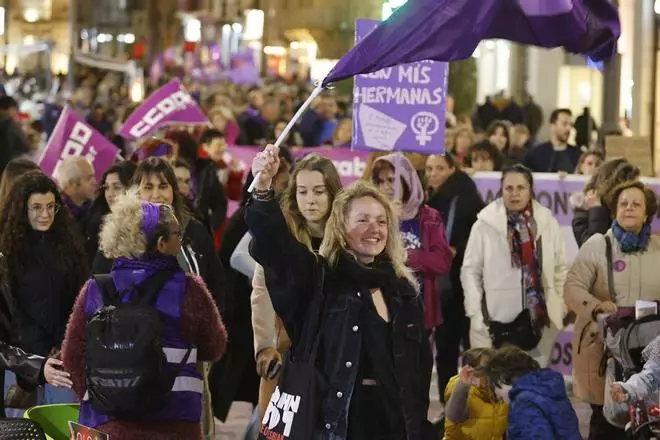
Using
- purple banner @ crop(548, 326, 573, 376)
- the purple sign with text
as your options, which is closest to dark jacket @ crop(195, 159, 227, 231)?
the purple sign with text

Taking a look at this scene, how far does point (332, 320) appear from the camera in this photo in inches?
280

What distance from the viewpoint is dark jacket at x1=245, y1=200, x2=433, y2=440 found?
700 centimetres

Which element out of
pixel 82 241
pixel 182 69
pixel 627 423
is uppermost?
pixel 182 69

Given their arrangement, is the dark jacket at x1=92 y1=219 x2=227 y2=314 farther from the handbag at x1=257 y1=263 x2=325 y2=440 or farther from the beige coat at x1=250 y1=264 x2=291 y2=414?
the handbag at x1=257 y1=263 x2=325 y2=440

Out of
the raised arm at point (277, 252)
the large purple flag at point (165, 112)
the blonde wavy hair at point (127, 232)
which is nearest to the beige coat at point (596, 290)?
the blonde wavy hair at point (127, 232)

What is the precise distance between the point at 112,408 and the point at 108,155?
24.7 feet

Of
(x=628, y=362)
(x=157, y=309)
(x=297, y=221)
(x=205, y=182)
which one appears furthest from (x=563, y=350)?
(x=157, y=309)

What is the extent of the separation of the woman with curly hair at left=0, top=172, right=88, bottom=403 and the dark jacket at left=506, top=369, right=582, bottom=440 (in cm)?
246

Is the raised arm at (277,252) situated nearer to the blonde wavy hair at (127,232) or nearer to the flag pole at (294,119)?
the flag pole at (294,119)

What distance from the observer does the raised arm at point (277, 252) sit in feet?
22.7

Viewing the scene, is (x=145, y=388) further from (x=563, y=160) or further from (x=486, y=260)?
(x=563, y=160)

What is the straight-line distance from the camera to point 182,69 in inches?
2717

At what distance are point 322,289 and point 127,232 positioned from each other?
0.98m

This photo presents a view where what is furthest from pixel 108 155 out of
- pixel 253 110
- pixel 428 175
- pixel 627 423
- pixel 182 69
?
pixel 182 69
